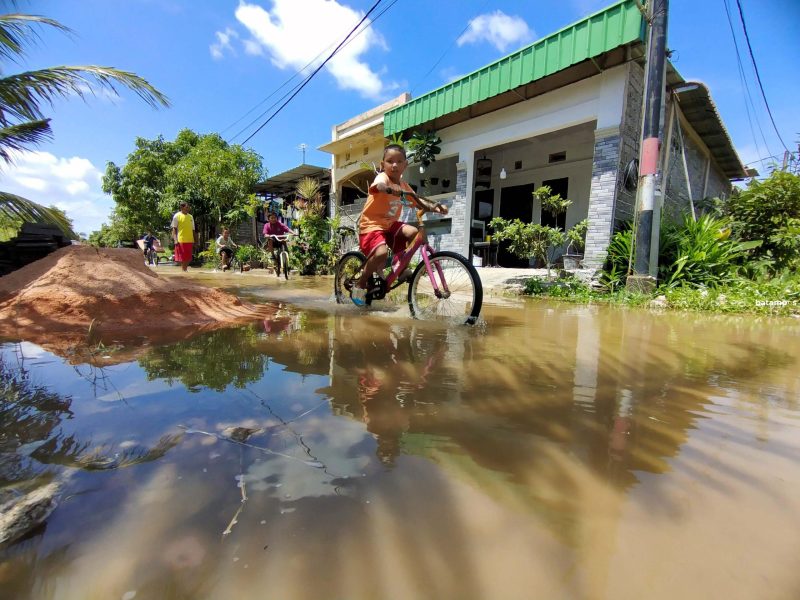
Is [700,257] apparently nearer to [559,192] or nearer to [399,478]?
[559,192]

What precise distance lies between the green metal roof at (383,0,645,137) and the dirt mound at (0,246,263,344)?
7.15 metres

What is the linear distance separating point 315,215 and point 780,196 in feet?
31.7

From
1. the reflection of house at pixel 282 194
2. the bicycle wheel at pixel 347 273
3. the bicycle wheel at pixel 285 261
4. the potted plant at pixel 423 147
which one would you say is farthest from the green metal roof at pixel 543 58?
the reflection of house at pixel 282 194

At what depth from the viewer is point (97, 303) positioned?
333 centimetres

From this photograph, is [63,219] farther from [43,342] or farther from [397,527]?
[397,527]

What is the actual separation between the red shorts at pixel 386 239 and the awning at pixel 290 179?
13717 millimetres

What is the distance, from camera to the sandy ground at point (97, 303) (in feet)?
10.1

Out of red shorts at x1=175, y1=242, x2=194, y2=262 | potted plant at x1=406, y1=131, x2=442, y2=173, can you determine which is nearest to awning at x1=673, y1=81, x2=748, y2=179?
potted plant at x1=406, y1=131, x2=442, y2=173

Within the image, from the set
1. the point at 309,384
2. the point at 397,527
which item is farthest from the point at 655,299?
the point at 397,527

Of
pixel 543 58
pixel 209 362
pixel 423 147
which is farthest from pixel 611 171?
pixel 209 362

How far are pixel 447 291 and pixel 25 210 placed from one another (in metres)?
4.31

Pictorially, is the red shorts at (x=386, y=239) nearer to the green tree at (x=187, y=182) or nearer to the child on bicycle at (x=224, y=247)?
the child on bicycle at (x=224, y=247)

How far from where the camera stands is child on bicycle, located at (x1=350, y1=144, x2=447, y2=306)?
12.8 feet

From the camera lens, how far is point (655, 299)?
18.7 feet
